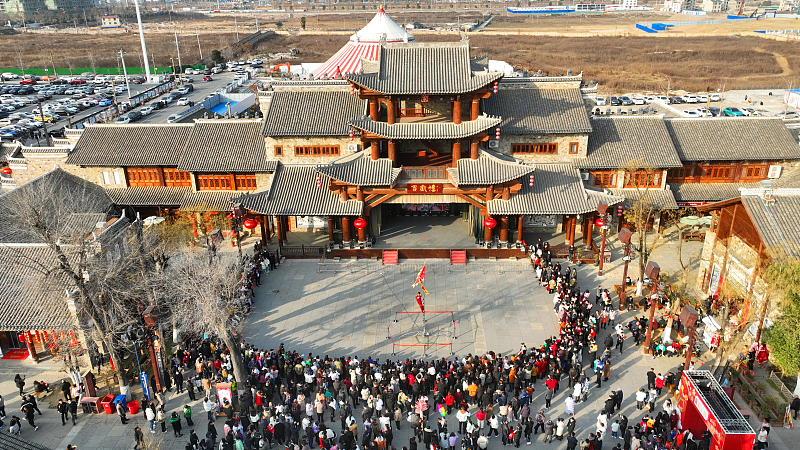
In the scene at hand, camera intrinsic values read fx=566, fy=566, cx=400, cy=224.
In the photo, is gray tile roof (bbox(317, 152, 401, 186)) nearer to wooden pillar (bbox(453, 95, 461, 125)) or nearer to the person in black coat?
wooden pillar (bbox(453, 95, 461, 125))

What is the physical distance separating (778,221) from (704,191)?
Answer: 12.9m

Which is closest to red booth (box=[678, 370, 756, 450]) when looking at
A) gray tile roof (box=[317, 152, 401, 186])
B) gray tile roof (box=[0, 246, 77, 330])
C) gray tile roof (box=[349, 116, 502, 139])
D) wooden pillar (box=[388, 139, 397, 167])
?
gray tile roof (box=[349, 116, 502, 139])

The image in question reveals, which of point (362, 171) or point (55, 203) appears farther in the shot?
point (362, 171)

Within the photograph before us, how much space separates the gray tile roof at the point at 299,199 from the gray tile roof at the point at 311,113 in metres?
2.64

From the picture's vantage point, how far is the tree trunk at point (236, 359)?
22281 mm

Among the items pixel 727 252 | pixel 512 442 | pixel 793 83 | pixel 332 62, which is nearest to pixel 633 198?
pixel 727 252

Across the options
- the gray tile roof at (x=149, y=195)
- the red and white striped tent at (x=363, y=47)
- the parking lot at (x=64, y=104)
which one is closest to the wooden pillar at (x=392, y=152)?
the gray tile roof at (x=149, y=195)

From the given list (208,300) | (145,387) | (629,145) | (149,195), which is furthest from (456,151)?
(145,387)

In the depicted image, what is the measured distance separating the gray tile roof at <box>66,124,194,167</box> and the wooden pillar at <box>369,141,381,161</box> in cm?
1359

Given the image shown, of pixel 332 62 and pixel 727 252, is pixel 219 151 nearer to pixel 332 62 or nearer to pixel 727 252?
pixel 332 62

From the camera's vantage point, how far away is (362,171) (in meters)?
34.8

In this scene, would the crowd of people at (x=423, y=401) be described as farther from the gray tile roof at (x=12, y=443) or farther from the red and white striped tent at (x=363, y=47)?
the red and white striped tent at (x=363, y=47)

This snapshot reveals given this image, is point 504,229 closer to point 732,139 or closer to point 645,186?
point 645,186

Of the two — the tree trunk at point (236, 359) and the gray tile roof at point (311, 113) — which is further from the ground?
the gray tile roof at point (311, 113)
